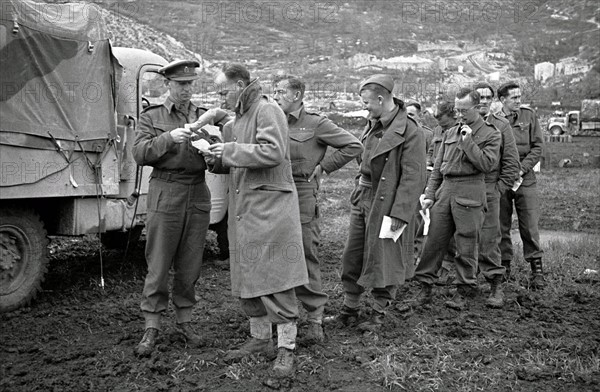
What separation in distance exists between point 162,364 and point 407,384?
161 cm

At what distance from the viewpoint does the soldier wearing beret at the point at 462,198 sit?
6262 millimetres

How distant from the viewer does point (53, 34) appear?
6148mm

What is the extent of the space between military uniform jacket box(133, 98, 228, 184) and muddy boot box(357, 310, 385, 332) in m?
1.71

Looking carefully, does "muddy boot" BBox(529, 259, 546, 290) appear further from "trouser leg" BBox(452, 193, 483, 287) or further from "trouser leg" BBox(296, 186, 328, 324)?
"trouser leg" BBox(296, 186, 328, 324)

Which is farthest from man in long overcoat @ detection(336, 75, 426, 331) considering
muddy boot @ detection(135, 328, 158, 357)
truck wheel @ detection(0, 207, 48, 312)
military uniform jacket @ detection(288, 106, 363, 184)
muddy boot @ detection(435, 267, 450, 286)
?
truck wheel @ detection(0, 207, 48, 312)

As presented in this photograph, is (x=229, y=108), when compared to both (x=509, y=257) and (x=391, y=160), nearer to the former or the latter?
(x=391, y=160)

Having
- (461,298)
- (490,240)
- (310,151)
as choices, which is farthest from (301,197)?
(490,240)

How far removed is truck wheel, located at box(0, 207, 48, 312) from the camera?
19.4 ft

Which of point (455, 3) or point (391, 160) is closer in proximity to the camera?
point (391, 160)

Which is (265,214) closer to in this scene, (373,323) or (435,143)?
(373,323)

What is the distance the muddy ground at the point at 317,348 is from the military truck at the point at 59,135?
24.8 inches

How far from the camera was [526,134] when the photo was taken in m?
7.43

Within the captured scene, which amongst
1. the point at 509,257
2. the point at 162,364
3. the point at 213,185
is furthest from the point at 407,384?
the point at 213,185

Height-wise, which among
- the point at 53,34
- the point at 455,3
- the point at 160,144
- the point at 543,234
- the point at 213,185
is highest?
the point at 455,3
